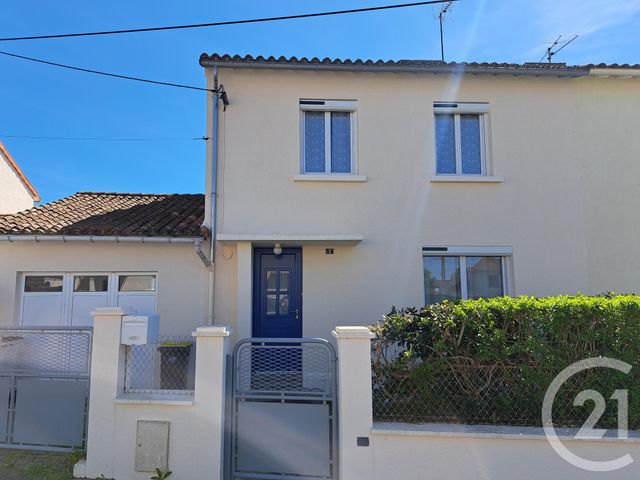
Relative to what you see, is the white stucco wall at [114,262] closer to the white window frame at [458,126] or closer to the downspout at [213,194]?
the downspout at [213,194]

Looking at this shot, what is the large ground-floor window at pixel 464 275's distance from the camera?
8391mm

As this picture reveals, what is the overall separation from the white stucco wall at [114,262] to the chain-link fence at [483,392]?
4797mm

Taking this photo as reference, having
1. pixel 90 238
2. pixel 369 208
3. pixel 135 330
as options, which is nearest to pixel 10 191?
pixel 90 238

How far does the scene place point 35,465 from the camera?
5.05 m

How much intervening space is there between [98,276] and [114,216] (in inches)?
55.5

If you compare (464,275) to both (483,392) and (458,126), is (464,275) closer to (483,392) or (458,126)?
(458,126)

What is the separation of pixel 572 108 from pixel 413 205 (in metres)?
4.07

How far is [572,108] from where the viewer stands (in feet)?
28.7

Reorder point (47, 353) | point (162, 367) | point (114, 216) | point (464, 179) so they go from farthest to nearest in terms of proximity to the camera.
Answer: point (114, 216) → point (464, 179) → point (162, 367) → point (47, 353)

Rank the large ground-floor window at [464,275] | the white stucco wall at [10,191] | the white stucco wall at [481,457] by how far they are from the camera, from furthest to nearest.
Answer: the white stucco wall at [10,191], the large ground-floor window at [464,275], the white stucco wall at [481,457]

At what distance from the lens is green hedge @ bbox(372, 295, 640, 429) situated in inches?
190

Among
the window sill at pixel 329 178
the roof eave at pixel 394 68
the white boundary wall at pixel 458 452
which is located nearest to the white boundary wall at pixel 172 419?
the white boundary wall at pixel 458 452

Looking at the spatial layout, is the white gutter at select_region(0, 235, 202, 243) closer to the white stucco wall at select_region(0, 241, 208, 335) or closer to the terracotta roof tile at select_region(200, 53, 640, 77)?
the white stucco wall at select_region(0, 241, 208, 335)

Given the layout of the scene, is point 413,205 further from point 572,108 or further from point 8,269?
point 8,269
